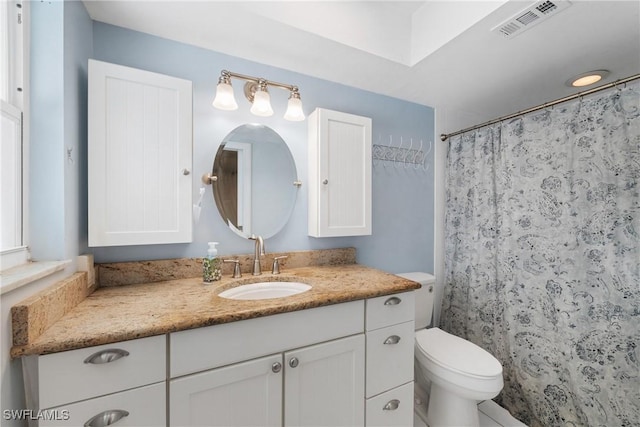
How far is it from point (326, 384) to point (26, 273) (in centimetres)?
110

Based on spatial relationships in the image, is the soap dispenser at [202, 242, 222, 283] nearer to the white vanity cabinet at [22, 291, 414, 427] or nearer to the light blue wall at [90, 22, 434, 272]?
the light blue wall at [90, 22, 434, 272]

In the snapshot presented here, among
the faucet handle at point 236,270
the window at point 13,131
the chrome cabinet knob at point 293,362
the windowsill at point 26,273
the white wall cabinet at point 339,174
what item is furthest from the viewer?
the white wall cabinet at point 339,174

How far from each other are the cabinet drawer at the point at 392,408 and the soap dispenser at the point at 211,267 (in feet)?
3.06

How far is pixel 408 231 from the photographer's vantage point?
2041 mm

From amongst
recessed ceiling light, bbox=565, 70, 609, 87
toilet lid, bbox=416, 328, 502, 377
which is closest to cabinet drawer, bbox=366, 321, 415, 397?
toilet lid, bbox=416, 328, 502, 377

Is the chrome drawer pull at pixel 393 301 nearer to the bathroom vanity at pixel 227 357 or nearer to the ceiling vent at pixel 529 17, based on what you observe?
the bathroom vanity at pixel 227 357

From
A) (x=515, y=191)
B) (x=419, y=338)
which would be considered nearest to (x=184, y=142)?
(x=419, y=338)

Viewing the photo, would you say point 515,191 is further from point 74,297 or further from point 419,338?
point 74,297

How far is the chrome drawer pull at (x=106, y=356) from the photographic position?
2.41ft

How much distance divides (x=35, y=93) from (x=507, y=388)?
9.40 ft

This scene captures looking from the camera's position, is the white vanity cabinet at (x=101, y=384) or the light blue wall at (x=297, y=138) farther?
the light blue wall at (x=297, y=138)

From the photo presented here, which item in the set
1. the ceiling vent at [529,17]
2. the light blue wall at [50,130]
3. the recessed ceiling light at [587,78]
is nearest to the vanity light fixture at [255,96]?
the light blue wall at [50,130]

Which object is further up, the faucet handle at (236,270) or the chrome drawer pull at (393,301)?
the faucet handle at (236,270)

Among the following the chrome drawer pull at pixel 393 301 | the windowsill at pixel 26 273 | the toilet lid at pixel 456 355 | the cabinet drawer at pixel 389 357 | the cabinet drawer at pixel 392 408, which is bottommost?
the cabinet drawer at pixel 392 408
